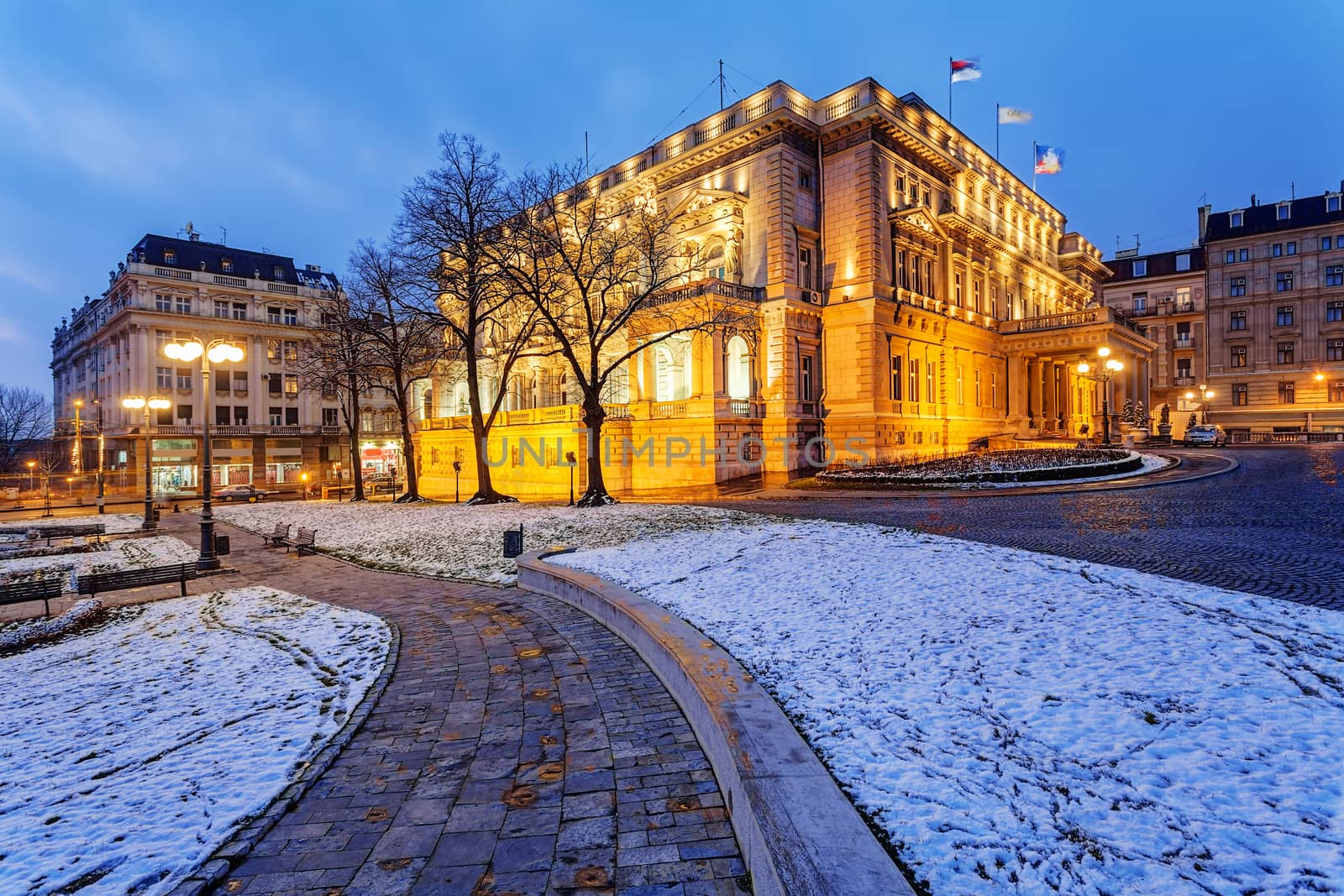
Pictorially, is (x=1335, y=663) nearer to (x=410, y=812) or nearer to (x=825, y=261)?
(x=410, y=812)

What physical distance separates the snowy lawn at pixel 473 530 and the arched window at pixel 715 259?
1776 cm

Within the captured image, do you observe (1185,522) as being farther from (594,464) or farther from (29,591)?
(29,591)

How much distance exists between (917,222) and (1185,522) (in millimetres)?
25473

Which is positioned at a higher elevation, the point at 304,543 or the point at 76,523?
the point at 304,543

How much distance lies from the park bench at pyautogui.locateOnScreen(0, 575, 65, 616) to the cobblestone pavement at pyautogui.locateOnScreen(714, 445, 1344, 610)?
15.3m

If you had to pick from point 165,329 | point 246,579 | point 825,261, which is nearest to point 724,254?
point 825,261

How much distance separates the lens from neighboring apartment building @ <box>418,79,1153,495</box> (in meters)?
31.1

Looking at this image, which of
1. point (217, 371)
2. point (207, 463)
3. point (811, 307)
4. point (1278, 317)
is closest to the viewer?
point (207, 463)

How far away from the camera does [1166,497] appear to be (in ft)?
54.9

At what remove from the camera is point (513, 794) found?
4.33 m

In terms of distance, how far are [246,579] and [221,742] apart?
982 centimetres

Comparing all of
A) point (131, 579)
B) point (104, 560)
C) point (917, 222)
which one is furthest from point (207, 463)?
point (917, 222)

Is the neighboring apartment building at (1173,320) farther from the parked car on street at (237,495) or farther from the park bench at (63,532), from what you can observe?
the parked car on street at (237,495)

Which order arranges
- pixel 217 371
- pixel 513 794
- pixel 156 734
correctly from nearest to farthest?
pixel 513 794 → pixel 156 734 → pixel 217 371
